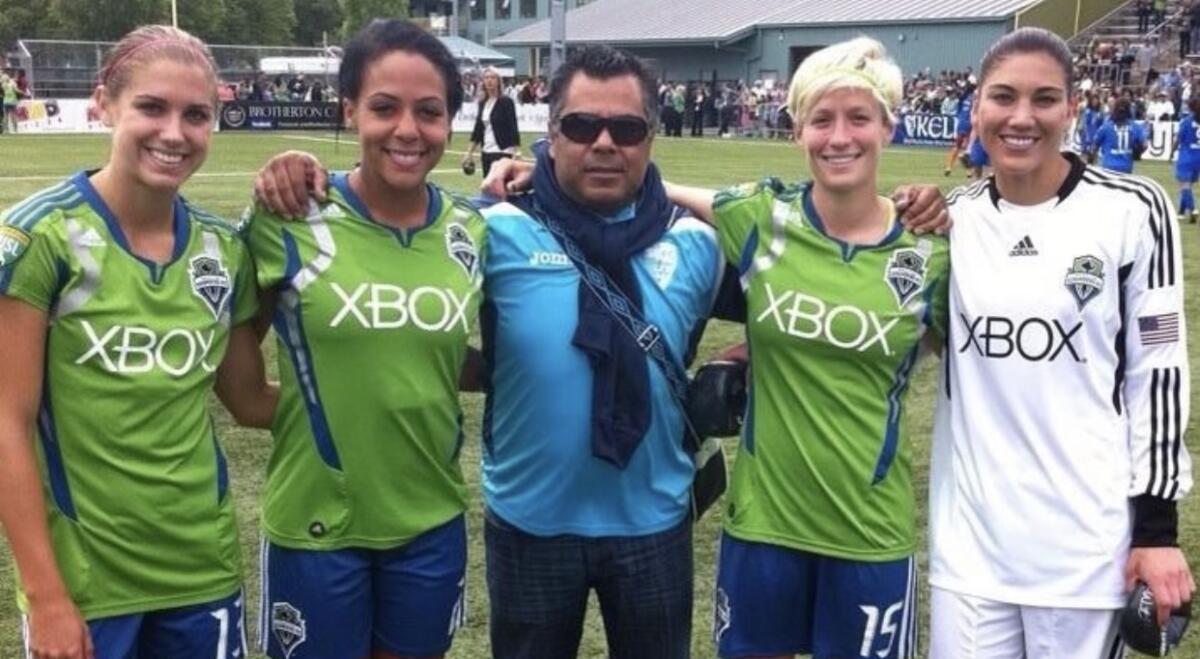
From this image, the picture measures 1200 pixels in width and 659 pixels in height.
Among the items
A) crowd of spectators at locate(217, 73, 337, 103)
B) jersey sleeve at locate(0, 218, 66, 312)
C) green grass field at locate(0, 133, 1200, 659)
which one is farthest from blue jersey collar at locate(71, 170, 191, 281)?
crowd of spectators at locate(217, 73, 337, 103)

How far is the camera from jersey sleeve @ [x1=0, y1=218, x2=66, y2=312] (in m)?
2.64

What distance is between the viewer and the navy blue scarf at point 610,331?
317cm

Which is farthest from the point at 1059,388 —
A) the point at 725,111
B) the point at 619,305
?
the point at 725,111

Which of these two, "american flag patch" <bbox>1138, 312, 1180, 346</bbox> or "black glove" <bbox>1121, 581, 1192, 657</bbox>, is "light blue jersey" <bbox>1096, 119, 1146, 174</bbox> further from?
"black glove" <bbox>1121, 581, 1192, 657</bbox>

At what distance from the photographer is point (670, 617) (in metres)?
3.35

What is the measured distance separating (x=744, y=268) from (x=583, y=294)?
46 cm

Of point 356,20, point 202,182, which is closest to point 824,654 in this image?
point 202,182

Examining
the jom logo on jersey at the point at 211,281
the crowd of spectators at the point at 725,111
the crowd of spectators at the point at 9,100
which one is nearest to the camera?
the jom logo on jersey at the point at 211,281

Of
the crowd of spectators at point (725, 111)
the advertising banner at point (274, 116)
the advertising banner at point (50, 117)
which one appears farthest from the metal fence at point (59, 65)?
the crowd of spectators at point (725, 111)

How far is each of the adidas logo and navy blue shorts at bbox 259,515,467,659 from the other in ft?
5.07

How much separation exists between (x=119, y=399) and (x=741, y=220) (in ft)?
5.31

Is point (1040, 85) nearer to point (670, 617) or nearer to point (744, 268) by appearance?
point (744, 268)

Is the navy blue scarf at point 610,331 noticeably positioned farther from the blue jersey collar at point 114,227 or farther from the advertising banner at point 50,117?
the advertising banner at point 50,117

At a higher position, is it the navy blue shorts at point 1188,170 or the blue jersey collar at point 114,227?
the blue jersey collar at point 114,227
